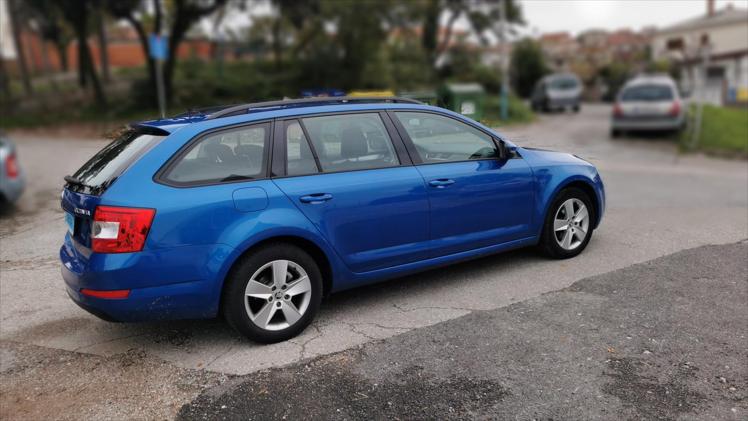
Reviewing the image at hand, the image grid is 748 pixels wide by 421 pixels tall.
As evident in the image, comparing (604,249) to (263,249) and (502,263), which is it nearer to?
(502,263)

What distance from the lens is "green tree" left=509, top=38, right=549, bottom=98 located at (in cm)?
4284

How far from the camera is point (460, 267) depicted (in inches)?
223

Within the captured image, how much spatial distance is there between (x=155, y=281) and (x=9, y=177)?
5677 mm

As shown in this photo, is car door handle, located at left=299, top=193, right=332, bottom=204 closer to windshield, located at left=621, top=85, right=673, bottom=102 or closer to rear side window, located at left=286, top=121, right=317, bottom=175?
rear side window, located at left=286, top=121, right=317, bottom=175

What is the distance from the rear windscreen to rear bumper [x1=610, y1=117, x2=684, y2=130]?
15.4 metres

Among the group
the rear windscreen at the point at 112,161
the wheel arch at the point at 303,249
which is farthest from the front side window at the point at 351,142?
the rear windscreen at the point at 112,161

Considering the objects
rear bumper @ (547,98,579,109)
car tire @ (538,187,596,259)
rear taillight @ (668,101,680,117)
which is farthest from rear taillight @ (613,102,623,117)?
car tire @ (538,187,596,259)

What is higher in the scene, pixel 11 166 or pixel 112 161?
pixel 112 161

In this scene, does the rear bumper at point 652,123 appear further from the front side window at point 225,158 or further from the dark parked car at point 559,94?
the front side window at point 225,158

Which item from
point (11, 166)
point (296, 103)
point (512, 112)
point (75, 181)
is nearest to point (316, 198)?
point (296, 103)

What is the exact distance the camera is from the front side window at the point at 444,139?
492 centimetres

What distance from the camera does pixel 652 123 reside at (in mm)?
17062

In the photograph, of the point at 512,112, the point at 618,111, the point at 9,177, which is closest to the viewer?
the point at 9,177

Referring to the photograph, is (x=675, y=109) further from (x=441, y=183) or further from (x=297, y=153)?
(x=297, y=153)
